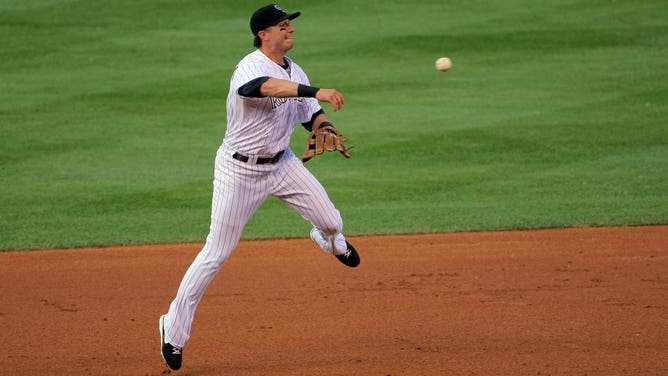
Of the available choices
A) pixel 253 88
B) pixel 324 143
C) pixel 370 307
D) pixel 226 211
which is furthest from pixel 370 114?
pixel 253 88

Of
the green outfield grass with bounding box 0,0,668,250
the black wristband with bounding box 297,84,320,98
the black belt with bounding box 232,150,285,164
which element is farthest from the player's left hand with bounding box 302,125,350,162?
the green outfield grass with bounding box 0,0,668,250

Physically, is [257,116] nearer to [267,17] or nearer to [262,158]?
[262,158]

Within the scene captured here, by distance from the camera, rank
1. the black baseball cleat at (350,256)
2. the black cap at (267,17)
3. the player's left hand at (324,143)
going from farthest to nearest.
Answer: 1. the black baseball cleat at (350,256)
2. the player's left hand at (324,143)
3. the black cap at (267,17)

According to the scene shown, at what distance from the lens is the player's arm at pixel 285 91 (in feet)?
18.3

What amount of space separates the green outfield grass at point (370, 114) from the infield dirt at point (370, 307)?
73 centimetres

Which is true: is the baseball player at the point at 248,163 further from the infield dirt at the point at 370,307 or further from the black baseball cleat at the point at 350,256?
the black baseball cleat at the point at 350,256

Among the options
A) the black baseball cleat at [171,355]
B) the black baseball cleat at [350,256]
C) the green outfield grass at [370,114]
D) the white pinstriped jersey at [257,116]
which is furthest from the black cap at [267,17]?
the green outfield grass at [370,114]

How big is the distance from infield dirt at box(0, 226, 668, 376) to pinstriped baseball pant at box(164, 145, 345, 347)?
368 mm

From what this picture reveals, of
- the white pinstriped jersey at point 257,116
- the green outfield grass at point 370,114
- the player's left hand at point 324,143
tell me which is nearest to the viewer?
the white pinstriped jersey at point 257,116

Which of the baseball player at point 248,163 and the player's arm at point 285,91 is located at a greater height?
the player's arm at point 285,91

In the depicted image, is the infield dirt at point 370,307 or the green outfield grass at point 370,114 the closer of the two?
the infield dirt at point 370,307

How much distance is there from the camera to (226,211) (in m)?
6.11

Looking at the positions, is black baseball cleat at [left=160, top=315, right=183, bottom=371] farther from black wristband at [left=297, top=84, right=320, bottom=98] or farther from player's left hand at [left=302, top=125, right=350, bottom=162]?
black wristband at [left=297, top=84, right=320, bottom=98]

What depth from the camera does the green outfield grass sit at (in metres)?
10.8
